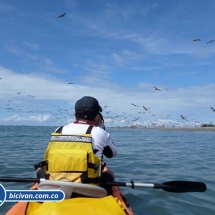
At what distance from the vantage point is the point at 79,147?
3.82 m

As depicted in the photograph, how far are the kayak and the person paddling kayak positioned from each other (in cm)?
15

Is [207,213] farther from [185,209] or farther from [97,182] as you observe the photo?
[97,182]

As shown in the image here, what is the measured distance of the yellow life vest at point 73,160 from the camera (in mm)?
3635

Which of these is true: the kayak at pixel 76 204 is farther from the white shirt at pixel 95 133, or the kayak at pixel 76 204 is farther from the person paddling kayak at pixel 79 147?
the white shirt at pixel 95 133

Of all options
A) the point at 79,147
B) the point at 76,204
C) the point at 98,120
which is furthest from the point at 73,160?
the point at 98,120

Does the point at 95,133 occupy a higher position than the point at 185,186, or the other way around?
the point at 95,133

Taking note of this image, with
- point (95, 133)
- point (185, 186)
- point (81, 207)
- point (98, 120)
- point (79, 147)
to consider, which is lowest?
point (185, 186)

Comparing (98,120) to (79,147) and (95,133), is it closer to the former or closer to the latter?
(95,133)

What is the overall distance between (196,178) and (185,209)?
3188mm

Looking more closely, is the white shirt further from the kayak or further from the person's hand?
the kayak

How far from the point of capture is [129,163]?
39.9 feet

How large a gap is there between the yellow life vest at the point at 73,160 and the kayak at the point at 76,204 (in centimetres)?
15

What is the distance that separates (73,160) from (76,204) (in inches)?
25.8

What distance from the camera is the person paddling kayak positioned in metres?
3.64
